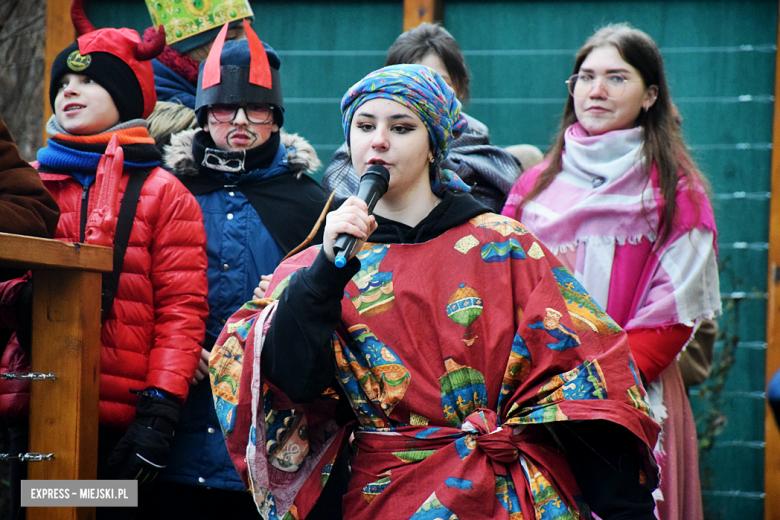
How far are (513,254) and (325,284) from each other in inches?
18.8

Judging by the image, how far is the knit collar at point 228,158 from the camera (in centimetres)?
282

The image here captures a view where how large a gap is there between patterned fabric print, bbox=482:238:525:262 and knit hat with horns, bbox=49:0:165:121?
4.55ft

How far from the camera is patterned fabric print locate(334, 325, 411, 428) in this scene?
1.88m

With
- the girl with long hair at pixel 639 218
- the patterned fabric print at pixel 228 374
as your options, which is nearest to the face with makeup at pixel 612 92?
the girl with long hair at pixel 639 218

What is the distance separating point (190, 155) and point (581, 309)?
1.50 meters

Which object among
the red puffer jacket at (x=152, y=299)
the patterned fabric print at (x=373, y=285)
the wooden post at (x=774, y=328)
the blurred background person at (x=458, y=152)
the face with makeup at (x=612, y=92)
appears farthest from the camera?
the wooden post at (x=774, y=328)

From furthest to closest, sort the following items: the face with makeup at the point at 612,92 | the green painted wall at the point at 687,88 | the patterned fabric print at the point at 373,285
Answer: the green painted wall at the point at 687,88 < the face with makeup at the point at 612,92 < the patterned fabric print at the point at 373,285

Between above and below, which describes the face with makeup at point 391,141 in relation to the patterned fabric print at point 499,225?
above

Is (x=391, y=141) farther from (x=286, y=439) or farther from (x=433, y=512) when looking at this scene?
Result: (x=433, y=512)

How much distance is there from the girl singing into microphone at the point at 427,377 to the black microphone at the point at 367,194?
0.02 m

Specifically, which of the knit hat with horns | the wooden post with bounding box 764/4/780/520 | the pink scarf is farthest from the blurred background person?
the wooden post with bounding box 764/4/780/520

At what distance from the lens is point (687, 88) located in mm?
4234

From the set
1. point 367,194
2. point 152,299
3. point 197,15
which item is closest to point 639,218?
point 367,194

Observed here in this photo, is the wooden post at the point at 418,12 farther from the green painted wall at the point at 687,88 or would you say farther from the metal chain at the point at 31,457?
the metal chain at the point at 31,457
